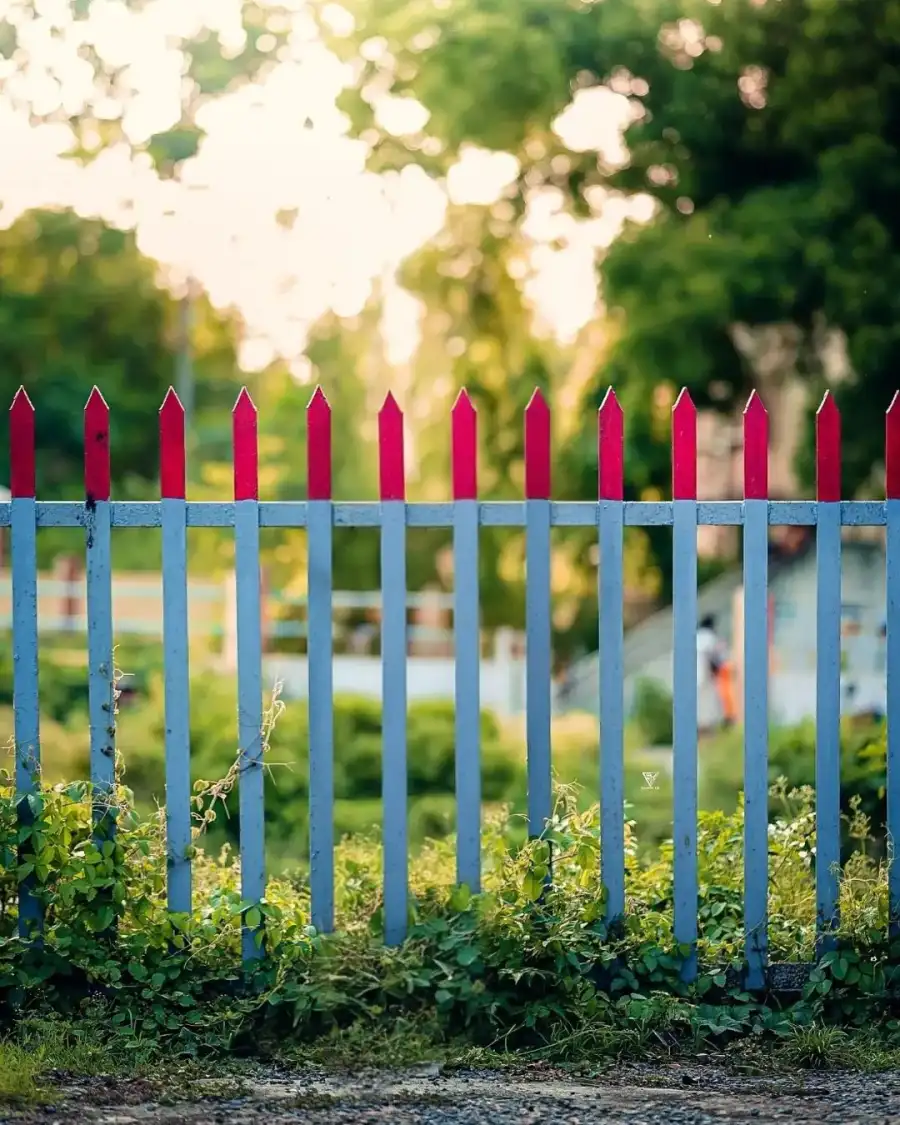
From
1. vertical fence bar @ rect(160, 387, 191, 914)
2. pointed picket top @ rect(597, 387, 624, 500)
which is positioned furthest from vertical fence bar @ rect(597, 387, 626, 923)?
vertical fence bar @ rect(160, 387, 191, 914)

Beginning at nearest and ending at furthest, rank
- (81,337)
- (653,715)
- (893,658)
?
(893,658)
(653,715)
(81,337)

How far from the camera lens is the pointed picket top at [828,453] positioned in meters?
4.71

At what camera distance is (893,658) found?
4789mm

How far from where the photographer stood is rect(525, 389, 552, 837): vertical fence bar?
4.61 m

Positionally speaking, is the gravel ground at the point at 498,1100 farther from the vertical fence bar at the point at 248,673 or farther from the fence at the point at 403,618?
the vertical fence bar at the point at 248,673

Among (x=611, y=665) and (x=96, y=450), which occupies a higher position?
(x=96, y=450)

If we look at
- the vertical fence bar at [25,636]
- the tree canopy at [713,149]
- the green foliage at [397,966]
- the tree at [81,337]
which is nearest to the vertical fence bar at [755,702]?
the green foliage at [397,966]

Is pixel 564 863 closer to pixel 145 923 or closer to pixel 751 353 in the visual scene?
pixel 145 923

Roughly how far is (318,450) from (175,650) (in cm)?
83

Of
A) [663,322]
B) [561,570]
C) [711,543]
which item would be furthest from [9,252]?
[663,322]

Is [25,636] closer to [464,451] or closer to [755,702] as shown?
[464,451]

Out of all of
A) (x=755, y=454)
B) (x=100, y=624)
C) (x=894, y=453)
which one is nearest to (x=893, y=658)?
(x=894, y=453)

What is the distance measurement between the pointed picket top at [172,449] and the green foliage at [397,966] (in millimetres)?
1026

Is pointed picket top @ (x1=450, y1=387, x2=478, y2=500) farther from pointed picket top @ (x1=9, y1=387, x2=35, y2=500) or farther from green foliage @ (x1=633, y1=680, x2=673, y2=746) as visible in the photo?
green foliage @ (x1=633, y1=680, x2=673, y2=746)
